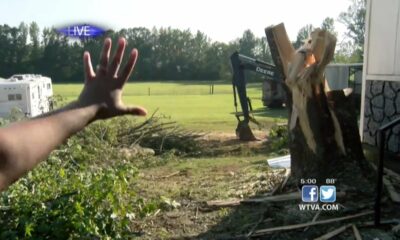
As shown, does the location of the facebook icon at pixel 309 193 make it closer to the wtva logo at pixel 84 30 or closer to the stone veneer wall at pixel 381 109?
the stone veneer wall at pixel 381 109

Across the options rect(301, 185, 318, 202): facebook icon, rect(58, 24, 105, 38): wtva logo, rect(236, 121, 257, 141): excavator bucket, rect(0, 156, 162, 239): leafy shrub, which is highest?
rect(58, 24, 105, 38): wtva logo

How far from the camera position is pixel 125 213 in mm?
4652

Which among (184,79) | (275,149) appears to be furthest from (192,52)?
(275,149)

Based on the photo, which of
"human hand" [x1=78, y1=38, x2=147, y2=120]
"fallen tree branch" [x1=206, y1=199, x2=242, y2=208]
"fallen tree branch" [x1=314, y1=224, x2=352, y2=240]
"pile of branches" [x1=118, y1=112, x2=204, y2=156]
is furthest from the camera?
"pile of branches" [x1=118, y1=112, x2=204, y2=156]

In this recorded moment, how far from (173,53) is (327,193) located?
60.6m

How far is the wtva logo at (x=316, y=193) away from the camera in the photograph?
17.3 feet

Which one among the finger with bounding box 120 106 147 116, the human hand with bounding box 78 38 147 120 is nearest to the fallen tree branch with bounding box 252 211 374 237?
the finger with bounding box 120 106 147 116

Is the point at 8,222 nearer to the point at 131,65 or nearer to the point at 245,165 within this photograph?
the point at 131,65

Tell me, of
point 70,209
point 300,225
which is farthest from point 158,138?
point 70,209

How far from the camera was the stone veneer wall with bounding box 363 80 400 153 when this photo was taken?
272 inches

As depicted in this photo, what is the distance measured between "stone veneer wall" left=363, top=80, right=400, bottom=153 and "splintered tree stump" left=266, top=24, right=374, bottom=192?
1.33 m

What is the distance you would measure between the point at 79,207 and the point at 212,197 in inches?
103

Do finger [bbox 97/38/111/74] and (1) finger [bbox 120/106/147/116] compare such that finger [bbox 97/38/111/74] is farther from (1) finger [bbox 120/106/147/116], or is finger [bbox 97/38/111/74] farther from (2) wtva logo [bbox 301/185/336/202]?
(2) wtva logo [bbox 301/185/336/202]

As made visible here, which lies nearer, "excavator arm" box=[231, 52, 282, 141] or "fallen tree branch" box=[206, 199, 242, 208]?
"fallen tree branch" box=[206, 199, 242, 208]
